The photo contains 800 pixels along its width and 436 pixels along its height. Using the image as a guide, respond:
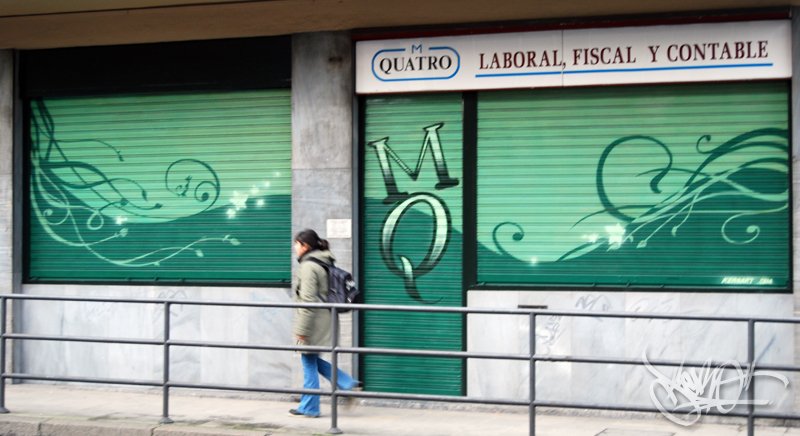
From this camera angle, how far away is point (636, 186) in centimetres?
1041

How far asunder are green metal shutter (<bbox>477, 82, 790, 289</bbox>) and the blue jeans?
5.96ft

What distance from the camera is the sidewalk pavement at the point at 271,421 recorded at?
9133 millimetres

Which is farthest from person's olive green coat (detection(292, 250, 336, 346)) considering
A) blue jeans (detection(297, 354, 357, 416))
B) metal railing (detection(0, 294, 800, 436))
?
metal railing (detection(0, 294, 800, 436))

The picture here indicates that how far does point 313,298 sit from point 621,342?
2.76m

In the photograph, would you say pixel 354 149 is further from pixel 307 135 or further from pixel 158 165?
pixel 158 165

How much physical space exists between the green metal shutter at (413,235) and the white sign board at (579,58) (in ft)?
0.89

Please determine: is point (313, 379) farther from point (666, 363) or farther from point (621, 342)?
point (666, 363)

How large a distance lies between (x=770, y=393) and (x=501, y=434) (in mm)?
2539

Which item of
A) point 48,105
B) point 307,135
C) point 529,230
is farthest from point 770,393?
point 48,105

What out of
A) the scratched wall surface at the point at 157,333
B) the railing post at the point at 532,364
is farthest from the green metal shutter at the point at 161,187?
the railing post at the point at 532,364

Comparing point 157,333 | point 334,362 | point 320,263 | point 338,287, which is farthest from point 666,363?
point 157,333

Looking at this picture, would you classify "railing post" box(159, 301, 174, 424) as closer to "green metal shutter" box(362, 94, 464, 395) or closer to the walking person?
the walking person

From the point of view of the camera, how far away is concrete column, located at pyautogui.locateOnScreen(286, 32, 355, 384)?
11.0 m

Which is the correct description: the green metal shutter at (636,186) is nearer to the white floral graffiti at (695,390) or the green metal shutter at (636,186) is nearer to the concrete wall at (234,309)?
the white floral graffiti at (695,390)
